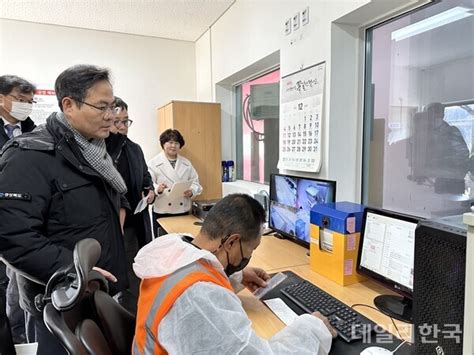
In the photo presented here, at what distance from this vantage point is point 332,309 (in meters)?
1.18

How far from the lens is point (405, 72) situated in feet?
5.81

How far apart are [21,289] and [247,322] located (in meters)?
0.97

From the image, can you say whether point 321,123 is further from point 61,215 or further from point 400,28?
point 61,215

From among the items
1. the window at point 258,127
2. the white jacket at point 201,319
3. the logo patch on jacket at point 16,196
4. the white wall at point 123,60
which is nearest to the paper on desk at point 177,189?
the window at point 258,127

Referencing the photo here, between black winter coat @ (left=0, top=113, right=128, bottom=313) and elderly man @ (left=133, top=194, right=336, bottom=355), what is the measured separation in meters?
Result: 0.46

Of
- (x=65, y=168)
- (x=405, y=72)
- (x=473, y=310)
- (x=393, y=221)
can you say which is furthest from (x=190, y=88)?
(x=473, y=310)

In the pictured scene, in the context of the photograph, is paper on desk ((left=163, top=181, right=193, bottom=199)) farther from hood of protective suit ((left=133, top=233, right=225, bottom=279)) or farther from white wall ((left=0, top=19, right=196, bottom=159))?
hood of protective suit ((left=133, top=233, right=225, bottom=279))

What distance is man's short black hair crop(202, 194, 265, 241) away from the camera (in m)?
0.96

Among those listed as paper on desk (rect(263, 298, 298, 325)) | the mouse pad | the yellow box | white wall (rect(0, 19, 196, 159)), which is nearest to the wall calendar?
the yellow box

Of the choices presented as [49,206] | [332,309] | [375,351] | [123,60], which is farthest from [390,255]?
[123,60]

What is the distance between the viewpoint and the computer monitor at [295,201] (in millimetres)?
1721

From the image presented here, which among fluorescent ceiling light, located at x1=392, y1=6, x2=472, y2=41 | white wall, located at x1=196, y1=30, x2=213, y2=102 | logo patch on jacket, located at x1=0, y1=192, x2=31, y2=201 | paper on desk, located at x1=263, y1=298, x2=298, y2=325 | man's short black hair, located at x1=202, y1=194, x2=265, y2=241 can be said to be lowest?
paper on desk, located at x1=263, y1=298, x2=298, y2=325

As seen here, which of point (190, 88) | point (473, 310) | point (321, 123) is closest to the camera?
point (473, 310)

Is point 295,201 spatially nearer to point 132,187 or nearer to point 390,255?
point 390,255
